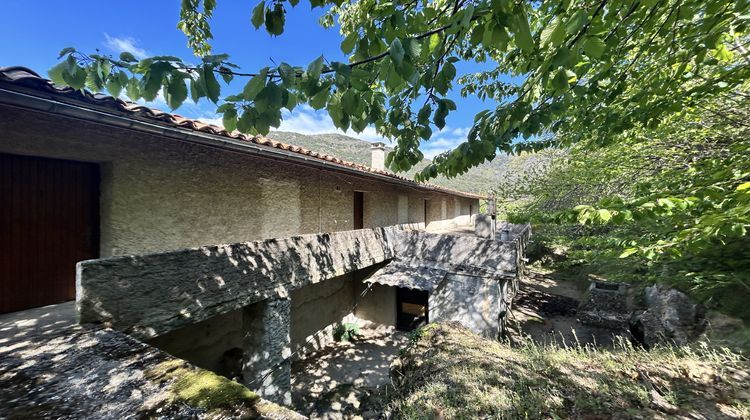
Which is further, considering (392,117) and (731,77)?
(731,77)

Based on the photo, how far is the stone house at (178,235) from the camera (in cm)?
340

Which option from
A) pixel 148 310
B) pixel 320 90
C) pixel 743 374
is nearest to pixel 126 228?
pixel 148 310

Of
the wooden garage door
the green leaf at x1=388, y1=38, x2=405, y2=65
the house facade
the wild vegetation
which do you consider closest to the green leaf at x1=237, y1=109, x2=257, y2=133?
the green leaf at x1=388, y1=38, x2=405, y2=65

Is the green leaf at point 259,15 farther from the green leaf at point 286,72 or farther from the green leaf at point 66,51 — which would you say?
the green leaf at point 66,51

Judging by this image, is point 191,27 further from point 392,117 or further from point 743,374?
point 743,374

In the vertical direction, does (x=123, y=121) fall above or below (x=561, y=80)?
above

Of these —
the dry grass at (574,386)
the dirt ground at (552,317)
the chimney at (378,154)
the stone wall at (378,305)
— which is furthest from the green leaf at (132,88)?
the chimney at (378,154)

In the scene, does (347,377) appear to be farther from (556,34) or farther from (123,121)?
(556,34)

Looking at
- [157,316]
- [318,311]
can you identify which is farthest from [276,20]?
[318,311]

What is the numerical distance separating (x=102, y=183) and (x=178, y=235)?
127 cm

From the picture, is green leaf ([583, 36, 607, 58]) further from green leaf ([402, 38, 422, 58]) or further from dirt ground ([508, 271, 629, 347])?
dirt ground ([508, 271, 629, 347])

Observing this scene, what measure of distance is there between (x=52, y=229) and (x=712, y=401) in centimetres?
900

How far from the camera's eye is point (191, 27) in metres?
5.69

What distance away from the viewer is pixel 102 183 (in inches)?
168
